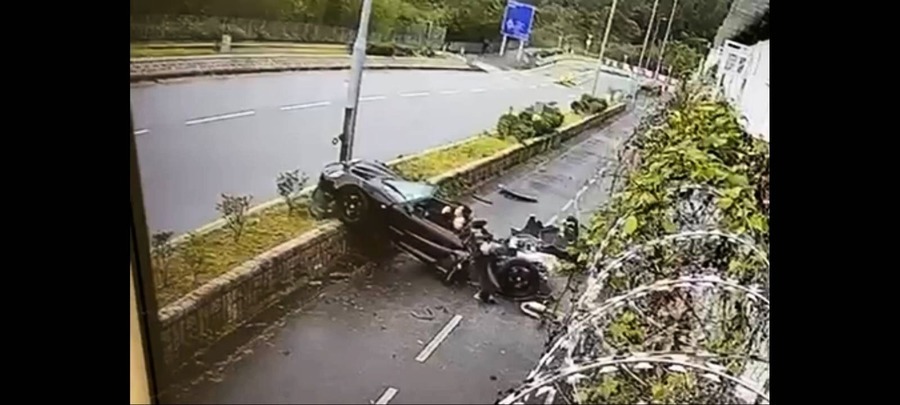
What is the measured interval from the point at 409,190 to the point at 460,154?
106 millimetres

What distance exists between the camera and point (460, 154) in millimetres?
1396

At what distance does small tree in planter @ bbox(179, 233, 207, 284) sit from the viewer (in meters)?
1.44

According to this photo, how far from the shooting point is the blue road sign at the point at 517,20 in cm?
131

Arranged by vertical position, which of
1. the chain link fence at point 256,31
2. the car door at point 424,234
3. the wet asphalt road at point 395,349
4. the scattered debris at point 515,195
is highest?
the chain link fence at point 256,31

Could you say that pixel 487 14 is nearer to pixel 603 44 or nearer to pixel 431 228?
pixel 603 44

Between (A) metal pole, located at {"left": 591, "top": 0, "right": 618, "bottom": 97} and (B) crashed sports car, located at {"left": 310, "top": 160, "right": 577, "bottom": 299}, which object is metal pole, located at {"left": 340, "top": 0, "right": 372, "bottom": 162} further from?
(A) metal pole, located at {"left": 591, "top": 0, "right": 618, "bottom": 97}

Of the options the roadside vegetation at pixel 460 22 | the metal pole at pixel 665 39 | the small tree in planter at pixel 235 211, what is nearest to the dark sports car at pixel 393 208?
the small tree in planter at pixel 235 211

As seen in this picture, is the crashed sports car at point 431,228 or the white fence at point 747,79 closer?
the white fence at point 747,79

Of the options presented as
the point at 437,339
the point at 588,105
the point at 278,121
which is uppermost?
the point at 588,105

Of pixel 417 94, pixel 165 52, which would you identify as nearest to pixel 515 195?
pixel 417 94

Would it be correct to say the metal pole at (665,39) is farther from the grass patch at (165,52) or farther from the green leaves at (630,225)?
the grass patch at (165,52)
